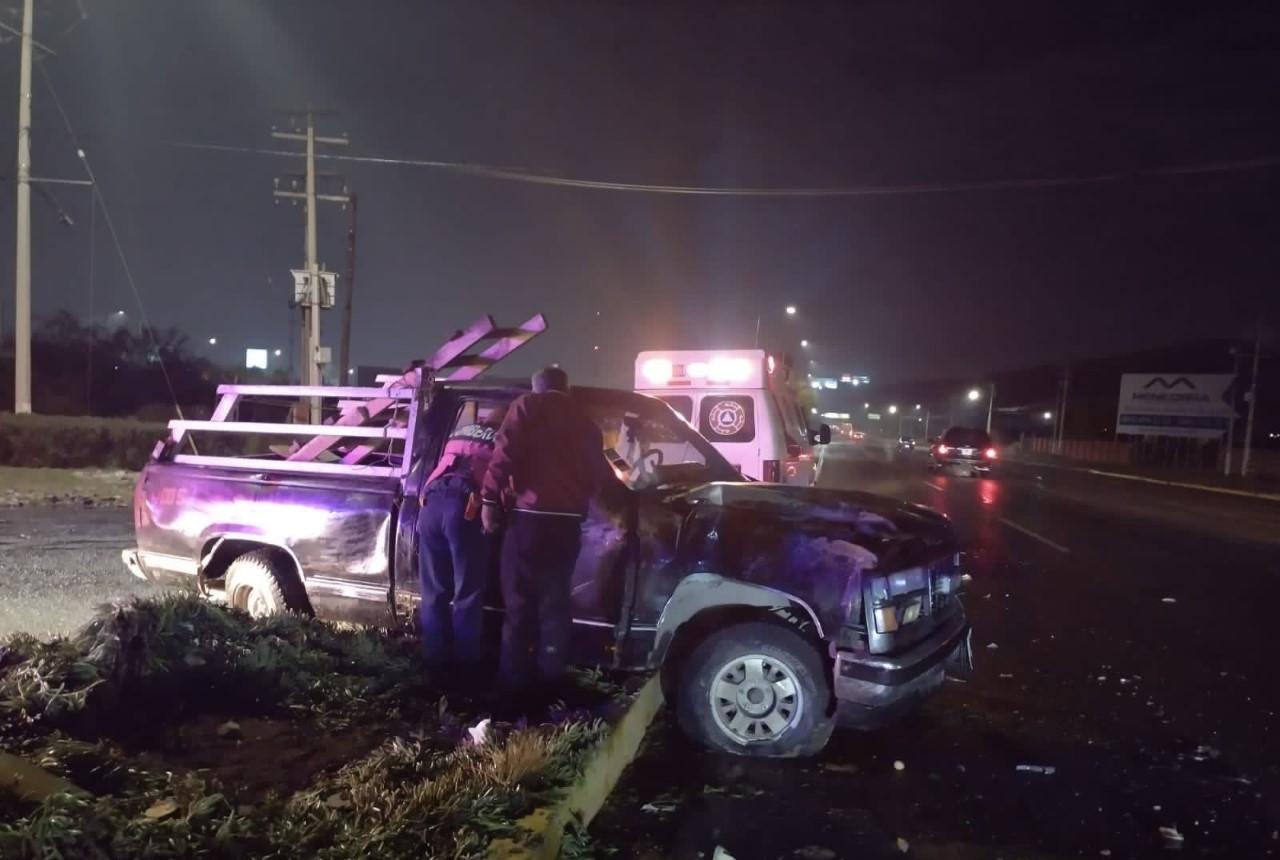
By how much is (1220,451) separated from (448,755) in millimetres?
50668

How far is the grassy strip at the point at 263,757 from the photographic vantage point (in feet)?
10.4

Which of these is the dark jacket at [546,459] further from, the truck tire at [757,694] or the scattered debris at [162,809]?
the scattered debris at [162,809]

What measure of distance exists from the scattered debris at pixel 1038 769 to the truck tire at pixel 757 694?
108 centimetres

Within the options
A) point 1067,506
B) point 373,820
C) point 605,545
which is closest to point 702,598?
point 605,545

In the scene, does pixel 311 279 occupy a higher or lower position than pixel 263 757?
higher

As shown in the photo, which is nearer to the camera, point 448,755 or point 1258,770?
point 448,755

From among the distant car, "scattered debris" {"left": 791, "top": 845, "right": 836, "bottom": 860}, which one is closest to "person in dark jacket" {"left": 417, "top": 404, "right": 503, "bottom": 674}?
"scattered debris" {"left": 791, "top": 845, "right": 836, "bottom": 860}

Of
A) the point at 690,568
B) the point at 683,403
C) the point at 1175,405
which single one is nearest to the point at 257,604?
the point at 690,568

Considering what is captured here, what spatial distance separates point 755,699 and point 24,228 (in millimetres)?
21981

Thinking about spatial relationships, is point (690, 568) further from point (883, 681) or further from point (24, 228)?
point (24, 228)

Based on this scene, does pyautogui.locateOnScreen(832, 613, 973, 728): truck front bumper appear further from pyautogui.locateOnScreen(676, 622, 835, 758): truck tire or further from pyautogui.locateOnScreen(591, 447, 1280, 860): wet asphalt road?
pyautogui.locateOnScreen(591, 447, 1280, 860): wet asphalt road

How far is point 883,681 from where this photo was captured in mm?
4492

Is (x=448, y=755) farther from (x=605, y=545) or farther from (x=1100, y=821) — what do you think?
(x=1100, y=821)

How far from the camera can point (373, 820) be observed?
Result: 3404mm
